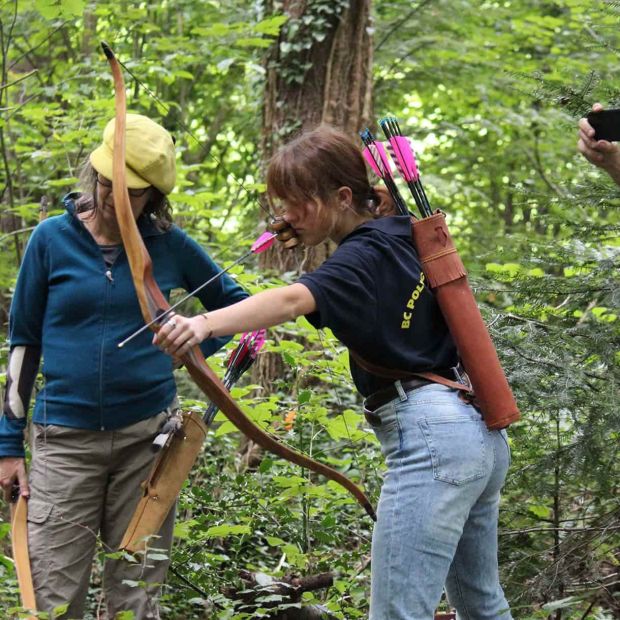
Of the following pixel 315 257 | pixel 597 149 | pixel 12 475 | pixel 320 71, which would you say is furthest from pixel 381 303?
pixel 320 71

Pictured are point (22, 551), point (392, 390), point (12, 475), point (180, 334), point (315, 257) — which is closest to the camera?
point (180, 334)

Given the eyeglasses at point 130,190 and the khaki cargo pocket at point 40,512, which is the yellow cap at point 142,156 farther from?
the khaki cargo pocket at point 40,512

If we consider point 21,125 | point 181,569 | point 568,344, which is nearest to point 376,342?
point 568,344

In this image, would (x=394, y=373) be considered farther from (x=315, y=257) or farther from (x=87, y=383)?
(x=315, y=257)

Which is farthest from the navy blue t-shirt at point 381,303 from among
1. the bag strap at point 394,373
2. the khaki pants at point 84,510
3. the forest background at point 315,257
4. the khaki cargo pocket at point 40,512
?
the khaki cargo pocket at point 40,512

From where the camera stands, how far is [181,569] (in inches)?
149

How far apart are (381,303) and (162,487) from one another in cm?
104

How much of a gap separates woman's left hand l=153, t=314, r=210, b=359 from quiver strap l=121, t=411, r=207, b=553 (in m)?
0.97

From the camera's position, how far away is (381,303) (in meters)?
2.10

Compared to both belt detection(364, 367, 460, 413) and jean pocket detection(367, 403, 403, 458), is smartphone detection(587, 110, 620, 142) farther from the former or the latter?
jean pocket detection(367, 403, 403, 458)

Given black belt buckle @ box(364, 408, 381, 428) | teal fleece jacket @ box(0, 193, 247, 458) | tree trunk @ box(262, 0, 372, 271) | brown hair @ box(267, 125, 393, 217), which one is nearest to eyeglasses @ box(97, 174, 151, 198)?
teal fleece jacket @ box(0, 193, 247, 458)

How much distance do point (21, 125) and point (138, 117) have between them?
3.74m

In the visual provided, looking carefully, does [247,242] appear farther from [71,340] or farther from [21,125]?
[21,125]

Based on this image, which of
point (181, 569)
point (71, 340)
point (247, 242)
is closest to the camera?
point (71, 340)
